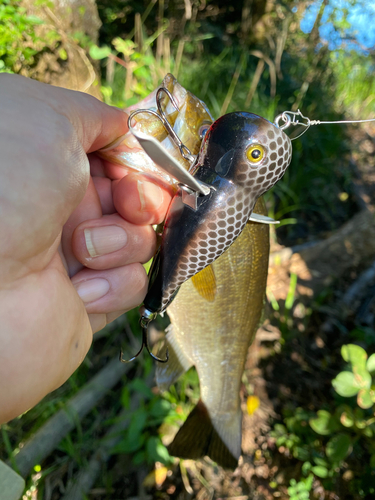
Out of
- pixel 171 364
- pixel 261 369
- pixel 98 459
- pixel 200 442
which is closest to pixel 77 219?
pixel 171 364

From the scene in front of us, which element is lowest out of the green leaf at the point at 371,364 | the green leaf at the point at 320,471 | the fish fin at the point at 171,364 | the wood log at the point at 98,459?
the wood log at the point at 98,459

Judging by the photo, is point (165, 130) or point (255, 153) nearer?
point (255, 153)

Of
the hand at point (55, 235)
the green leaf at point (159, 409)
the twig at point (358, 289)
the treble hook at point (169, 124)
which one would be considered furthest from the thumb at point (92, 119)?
the twig at point (358, 289)

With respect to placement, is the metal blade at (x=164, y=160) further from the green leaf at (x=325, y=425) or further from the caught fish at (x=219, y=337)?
the green leaf at (x=325, y=425)

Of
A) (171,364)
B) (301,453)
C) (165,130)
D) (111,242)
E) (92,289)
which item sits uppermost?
(165,130)

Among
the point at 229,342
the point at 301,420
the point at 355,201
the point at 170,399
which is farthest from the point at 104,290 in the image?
the point at 355,201

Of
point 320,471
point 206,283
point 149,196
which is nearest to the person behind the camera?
point 149,196

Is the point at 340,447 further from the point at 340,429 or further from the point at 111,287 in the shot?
the point at 111,287
